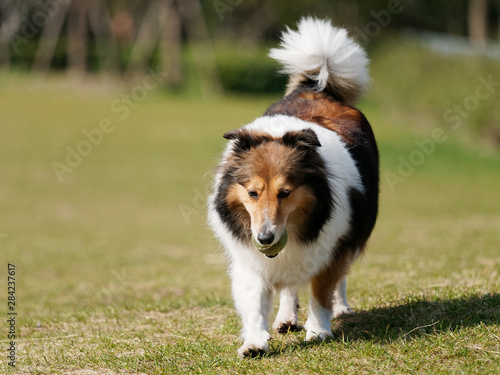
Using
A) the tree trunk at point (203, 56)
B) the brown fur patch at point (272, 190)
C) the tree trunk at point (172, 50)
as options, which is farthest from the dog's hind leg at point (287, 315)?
the tree trunk at point (172, 50)

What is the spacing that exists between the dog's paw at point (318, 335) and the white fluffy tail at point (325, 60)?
205 cm

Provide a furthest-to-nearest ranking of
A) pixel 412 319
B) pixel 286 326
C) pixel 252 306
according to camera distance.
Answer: pixel 286 326, pixel 412 319, pixel 252 306

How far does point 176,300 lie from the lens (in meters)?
6.10

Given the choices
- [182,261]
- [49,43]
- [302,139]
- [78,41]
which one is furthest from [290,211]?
[49,43]

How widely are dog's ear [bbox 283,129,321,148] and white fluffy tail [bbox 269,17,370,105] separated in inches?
57.5

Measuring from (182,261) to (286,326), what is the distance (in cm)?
479

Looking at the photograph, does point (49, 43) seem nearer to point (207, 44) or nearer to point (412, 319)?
point (207, 44)

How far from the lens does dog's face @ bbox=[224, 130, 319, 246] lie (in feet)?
12.8

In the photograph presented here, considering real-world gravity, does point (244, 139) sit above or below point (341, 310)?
above

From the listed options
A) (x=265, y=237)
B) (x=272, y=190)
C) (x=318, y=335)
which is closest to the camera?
(x=265, y=237)

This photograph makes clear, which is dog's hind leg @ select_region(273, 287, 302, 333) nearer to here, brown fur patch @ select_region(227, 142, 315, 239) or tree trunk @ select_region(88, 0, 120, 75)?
brown fur patch @ select_region(227, 142, 315, 239)

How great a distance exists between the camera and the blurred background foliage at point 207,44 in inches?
953

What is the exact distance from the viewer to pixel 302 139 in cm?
412

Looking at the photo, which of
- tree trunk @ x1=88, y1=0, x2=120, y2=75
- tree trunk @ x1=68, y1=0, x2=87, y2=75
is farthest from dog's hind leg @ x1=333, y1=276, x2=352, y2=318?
tree trunk @ x1=68, y1=0, x2=87, y2=75
